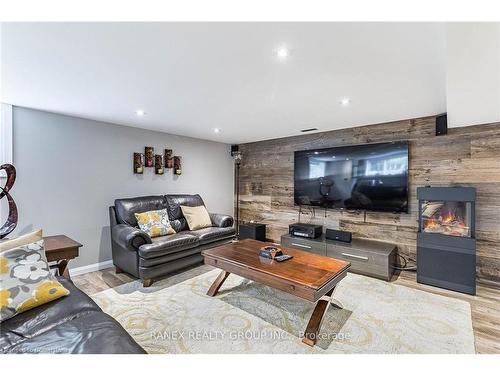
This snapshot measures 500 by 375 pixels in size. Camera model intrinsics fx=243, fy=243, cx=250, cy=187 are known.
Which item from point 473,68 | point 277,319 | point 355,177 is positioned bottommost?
point 277,319

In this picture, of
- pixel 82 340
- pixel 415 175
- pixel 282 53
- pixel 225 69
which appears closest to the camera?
pixel 82 340

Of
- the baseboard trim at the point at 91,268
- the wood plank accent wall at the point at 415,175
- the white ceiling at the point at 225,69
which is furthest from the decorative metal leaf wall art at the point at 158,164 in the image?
the wood plank accent wall at the point at 415,175

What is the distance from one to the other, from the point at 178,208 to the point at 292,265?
7.81ft

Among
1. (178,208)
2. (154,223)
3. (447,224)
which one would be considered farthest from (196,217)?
(447,224)

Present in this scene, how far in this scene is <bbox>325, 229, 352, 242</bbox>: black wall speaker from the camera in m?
3.52

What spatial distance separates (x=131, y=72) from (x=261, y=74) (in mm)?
1042

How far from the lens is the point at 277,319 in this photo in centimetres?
216

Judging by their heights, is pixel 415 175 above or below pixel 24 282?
above

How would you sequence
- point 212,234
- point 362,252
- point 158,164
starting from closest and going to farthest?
point 362,252 < point 212,234 < point 158,164

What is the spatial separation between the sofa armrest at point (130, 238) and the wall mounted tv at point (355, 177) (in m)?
2.60

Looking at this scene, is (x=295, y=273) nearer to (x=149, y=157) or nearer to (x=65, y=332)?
(x=65, y=332)

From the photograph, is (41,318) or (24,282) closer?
(41,318)
